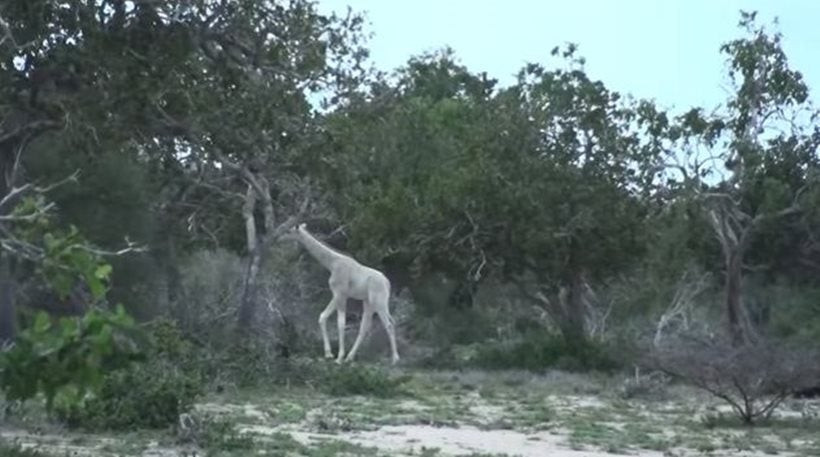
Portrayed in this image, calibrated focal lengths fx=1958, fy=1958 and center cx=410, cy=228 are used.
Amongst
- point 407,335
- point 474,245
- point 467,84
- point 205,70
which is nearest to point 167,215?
point 474,245

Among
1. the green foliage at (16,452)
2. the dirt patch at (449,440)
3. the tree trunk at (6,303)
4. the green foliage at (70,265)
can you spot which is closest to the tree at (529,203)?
the tree trunk at (6,303)

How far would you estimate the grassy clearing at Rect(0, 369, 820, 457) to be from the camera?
61.3ft

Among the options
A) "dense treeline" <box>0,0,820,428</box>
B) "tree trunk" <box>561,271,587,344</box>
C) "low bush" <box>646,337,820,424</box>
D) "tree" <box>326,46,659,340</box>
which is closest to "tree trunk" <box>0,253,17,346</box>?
"dense treeline" <box>0,0,820,428</box>

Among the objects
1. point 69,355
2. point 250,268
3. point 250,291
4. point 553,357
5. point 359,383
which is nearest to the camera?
point 69,355

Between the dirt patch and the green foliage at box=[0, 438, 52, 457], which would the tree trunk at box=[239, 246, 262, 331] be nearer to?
the dirt patch

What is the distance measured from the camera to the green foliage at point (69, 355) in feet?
31.7

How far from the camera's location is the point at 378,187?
40.7 meters

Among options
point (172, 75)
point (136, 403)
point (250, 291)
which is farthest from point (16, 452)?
point (250, 291)

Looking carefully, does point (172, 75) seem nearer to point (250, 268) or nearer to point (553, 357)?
point (250, 268)

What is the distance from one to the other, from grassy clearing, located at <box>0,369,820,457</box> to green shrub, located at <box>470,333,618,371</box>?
509 cm

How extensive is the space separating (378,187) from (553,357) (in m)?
5.54

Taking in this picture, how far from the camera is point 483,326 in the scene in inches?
1981

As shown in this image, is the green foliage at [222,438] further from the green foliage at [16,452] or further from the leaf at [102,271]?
the leaf at [102,271]

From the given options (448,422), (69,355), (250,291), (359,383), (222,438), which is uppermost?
(250,291)
